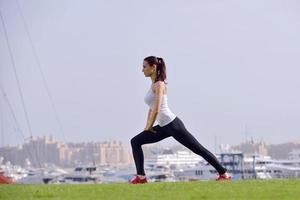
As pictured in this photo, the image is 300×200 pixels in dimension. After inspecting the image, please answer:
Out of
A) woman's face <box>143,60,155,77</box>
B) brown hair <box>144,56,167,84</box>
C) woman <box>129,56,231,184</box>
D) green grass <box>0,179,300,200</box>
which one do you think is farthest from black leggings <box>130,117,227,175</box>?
green grass <box>0,179,300,200</box>

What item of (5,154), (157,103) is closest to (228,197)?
(157,103)

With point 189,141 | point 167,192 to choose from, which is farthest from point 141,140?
point 167,192

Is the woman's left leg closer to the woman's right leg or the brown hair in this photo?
the woman's right leg

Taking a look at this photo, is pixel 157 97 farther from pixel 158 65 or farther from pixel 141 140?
pixel 141 140

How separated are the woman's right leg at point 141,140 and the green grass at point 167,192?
5.20ft

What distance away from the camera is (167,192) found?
40.6 ft

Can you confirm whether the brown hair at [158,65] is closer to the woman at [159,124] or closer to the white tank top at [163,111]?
the woman at [159,124]

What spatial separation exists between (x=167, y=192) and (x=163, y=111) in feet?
10.7

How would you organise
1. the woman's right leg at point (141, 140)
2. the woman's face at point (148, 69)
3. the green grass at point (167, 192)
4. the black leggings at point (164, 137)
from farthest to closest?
1. the woman's right leg at point (141, 140)
2. the black leggings at point (164, 137)
3. the woman's face at point (148, 69)
4. the green grass at point (167, 192)

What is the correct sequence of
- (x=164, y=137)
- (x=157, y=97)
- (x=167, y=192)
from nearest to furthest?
(x=167, y=192)
(x=157, y=97)
(x=164, y=137)

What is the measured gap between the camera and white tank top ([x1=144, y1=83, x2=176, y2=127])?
15.4 metres

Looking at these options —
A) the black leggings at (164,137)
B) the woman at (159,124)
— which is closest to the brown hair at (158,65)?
the woman at (159,124)

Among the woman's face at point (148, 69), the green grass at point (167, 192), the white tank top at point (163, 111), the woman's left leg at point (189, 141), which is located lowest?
the green grass at point (167, 192)

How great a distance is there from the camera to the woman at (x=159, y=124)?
1533 centimetres
